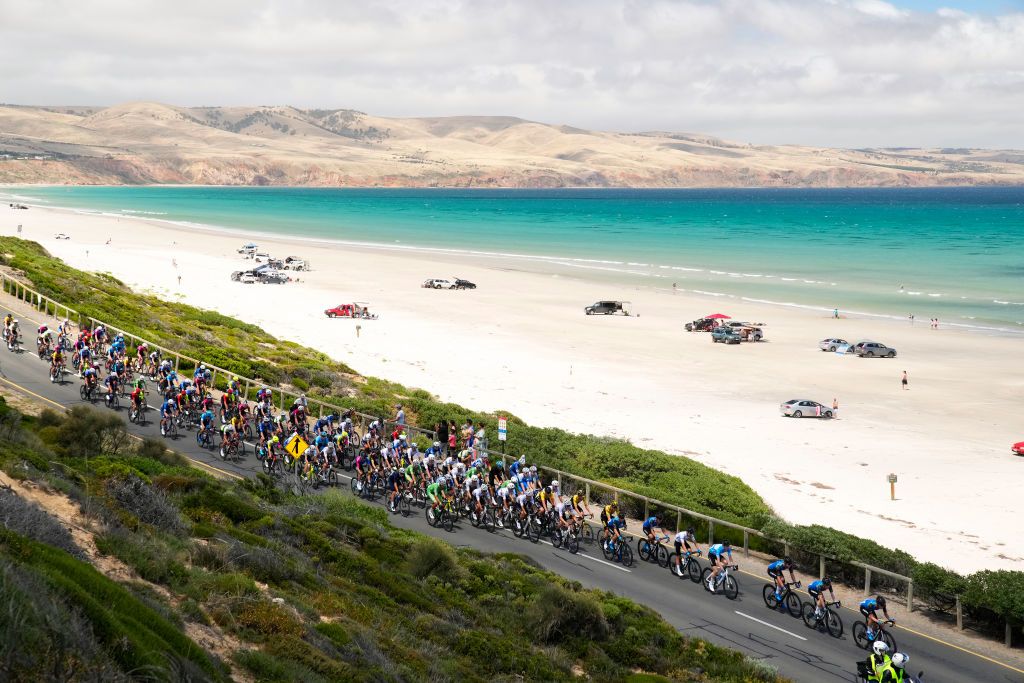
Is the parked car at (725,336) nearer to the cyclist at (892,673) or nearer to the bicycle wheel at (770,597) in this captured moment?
the bicycle wheel at (770,597)

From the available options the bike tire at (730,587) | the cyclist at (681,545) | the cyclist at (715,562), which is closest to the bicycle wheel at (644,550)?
the cyclist at (681,545)

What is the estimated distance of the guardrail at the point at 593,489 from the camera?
69.0 feet

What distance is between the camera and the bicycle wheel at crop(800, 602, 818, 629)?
1884cm

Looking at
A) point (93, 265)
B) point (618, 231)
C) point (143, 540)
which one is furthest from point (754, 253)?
point (143, 540)

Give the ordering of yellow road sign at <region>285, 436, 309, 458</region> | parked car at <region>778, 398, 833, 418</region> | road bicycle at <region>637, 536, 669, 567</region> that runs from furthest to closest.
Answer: parked car at <region>778, 398, 833, 418</region>, yellow road sign at <region>285, 436, 309, 458</region>, road bicycle at <region>637, 536, 669, 567</region>

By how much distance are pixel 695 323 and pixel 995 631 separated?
45572 millimetres

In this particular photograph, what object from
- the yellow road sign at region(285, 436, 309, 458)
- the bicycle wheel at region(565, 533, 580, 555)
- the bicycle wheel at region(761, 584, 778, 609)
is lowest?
the bicycle wheel at region(565, 533, 580, 555)

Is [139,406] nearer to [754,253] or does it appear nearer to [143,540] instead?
[143,540]

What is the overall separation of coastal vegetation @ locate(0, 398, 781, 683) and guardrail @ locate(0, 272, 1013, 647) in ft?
18.5

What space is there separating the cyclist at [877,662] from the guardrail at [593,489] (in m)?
5.77

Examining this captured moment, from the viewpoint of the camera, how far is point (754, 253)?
12262cm

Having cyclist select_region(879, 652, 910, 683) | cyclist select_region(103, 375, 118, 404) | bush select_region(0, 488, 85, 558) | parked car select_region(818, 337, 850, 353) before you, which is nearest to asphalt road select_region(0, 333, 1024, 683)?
cyclist select_region(879, 652, 910, 683)

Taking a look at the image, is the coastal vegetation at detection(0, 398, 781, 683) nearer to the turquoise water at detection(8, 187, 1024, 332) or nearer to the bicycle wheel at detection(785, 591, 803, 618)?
the bicycle wheel at detection(785, 591, 803, 618)

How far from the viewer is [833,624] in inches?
738
